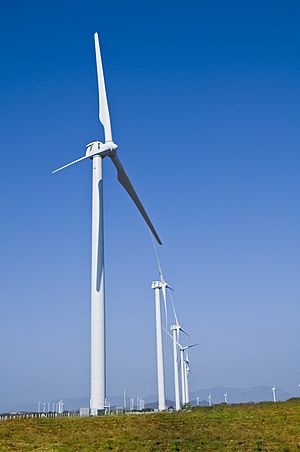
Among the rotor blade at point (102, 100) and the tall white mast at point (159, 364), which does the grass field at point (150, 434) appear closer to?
the rotor blade at point (102, 100)

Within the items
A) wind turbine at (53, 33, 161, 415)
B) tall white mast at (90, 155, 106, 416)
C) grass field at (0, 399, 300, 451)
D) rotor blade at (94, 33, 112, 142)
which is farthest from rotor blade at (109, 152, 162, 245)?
grass field at (0, 399, 300, 451)

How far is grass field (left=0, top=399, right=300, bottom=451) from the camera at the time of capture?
110ft

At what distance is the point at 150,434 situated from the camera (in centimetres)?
3781

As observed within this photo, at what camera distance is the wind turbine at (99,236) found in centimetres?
4762

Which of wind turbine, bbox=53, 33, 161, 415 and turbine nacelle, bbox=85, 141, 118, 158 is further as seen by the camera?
turbine nacelle, bbox=85, 141, 118, 158

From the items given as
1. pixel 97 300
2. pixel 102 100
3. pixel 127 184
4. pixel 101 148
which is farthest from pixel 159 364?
pixel 102 100

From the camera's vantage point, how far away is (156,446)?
3362 cm

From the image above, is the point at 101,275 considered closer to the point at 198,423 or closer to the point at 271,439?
the point at 198,423

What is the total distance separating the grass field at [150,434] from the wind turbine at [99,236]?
4.27m

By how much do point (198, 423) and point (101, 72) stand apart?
34215 mm

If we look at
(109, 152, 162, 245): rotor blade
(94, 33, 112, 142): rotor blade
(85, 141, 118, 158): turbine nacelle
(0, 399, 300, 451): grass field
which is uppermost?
(94, 33, 112, 142): rotor blade

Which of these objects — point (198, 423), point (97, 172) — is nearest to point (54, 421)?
point (198, 423)

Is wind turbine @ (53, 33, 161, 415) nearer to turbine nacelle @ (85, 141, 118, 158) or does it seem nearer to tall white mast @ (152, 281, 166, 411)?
turbine nacelle @ (85, 141, 118, 158)

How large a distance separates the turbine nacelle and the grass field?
79.9 ft
